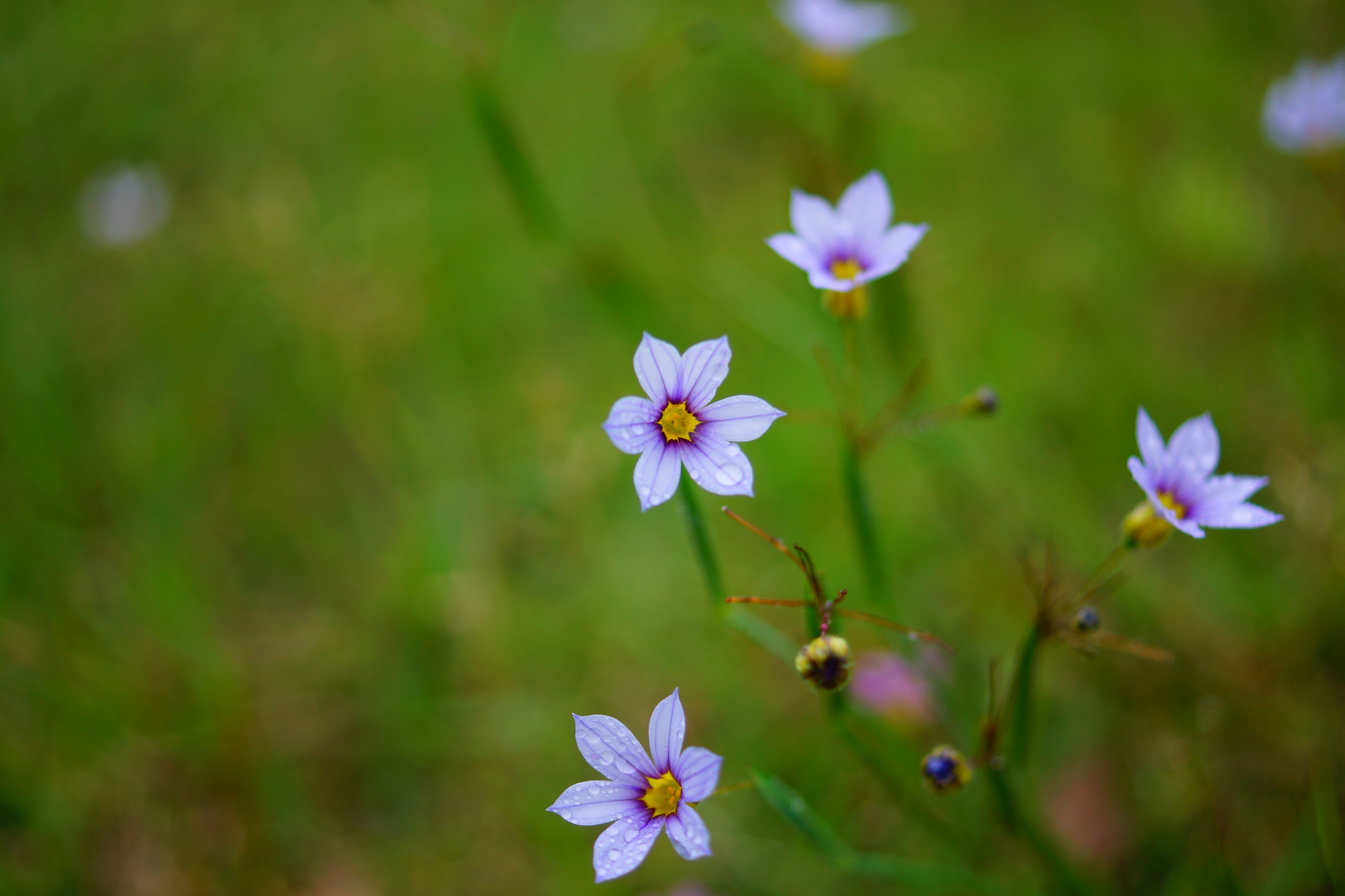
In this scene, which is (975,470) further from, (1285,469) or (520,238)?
(520,238)

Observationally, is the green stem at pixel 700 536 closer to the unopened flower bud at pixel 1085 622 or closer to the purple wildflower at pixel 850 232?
the purple wildflower at pixel 850 232

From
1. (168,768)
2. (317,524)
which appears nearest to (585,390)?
(317,524)

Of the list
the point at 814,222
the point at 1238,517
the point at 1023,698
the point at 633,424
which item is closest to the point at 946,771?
the point at 1023,698

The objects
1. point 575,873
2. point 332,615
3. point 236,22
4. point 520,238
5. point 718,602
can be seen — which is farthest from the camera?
point 236,22

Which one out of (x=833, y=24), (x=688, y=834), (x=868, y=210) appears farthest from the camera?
(x=833, y=24)

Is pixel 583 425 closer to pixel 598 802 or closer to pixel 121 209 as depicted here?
pixel 598 802

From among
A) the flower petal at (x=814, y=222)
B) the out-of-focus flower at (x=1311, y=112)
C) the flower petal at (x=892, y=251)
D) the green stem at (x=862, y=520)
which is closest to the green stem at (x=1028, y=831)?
the green stem at (x=862, y=520)

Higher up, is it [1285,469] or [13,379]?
[13,379]

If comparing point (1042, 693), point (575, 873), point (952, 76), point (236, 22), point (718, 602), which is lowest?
point (575, 873)
